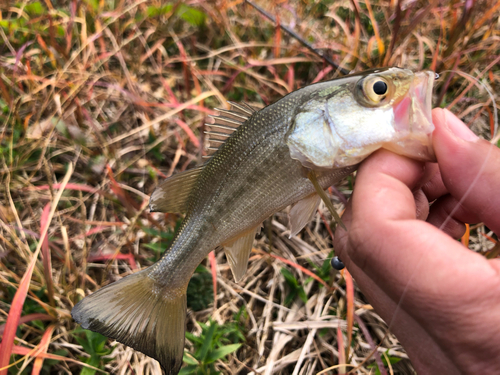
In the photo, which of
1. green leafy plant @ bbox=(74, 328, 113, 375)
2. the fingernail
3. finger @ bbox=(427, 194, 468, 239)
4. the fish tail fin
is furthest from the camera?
green leafy plant @ bbox=(74, 328, 113, 375)

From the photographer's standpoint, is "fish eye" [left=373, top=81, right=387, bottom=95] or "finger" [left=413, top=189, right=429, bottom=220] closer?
"fish eye" [left=373, top=81, right=387, bottom=95]

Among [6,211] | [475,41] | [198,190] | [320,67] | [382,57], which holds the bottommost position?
[6,211]

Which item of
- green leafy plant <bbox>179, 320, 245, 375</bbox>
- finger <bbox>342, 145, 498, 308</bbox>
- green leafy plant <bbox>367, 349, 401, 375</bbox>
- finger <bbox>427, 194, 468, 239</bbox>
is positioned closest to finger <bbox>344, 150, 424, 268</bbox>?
finger <bbox>342, 145, 498, 308</bbox>

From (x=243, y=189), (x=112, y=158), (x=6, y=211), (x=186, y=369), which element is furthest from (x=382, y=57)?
(x=6, y=211)

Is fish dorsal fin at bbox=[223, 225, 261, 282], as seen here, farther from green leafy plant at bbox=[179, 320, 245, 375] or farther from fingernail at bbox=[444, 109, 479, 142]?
fingernail at bbox=[444, 109, 479, 142]

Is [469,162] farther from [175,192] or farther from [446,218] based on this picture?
[175,192]

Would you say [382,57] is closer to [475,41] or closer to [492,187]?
[475,41]

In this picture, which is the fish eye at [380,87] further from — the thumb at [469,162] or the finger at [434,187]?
the finger at [434,187]
